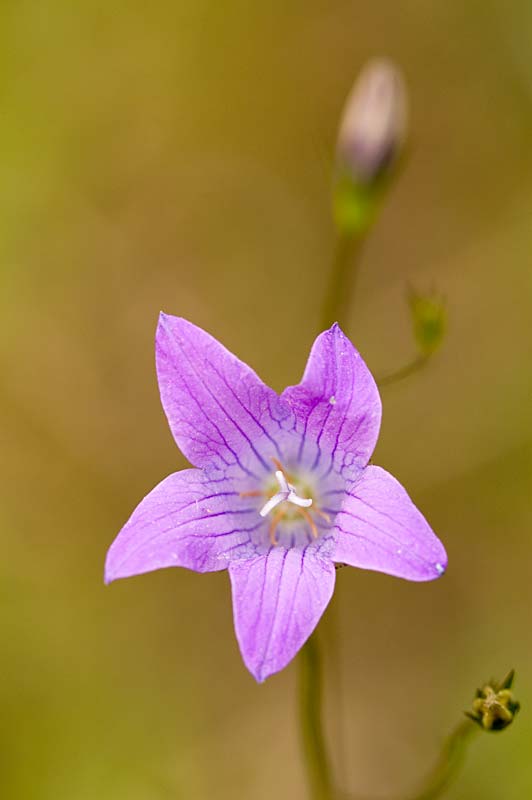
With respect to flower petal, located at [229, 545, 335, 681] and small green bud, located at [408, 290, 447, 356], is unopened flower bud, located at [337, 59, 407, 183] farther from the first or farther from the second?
flower petal, located at [229, 545, 335, 681]

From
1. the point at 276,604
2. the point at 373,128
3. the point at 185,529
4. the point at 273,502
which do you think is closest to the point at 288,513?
the point at 273,502

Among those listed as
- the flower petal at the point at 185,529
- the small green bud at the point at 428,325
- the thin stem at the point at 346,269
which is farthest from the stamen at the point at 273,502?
the thin stem at the point at 346,269

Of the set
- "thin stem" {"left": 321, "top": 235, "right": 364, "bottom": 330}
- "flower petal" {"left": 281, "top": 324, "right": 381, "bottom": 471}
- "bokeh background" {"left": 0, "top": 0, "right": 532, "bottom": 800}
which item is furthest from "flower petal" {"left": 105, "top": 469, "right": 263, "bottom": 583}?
"thin stem" {"left": 321, "top": 235, "right": 364, "bottom": 330}

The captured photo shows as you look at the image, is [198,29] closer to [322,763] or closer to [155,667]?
[155,667]

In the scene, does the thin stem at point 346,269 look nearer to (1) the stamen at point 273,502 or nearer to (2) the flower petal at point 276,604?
(1) the stamen at point 273,502

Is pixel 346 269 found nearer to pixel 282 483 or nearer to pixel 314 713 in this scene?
pixel 282 483

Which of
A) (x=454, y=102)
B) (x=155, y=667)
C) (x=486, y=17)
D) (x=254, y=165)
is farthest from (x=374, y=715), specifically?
(x=486, y=17)
